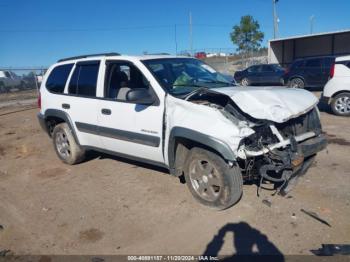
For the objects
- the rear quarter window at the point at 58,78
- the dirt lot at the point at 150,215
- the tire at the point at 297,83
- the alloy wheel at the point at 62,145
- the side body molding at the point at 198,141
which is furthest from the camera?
the tire at the point at 297,83

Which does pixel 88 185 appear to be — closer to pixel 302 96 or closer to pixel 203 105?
pixel 203 105

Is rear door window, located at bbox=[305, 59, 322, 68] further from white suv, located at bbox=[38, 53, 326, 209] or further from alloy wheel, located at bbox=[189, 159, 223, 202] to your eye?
alloy wheel, located at bbox=[189, 159, 223, 202]

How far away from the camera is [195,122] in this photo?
374cm

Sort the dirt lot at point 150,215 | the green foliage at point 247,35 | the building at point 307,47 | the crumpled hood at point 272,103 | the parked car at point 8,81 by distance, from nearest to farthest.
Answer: the dirt lot at point 150,215, the crumpled hood at point 272,103, the parked car at point 8,81, the building at point 307,47, the green foliage at point 247,35

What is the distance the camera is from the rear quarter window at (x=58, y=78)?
5.73m

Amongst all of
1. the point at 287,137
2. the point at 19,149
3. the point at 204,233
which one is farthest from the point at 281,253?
the point at 19,149

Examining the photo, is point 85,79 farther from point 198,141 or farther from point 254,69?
point 254,69

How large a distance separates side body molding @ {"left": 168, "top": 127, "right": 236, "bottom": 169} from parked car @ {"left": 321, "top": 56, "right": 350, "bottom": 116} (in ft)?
22.1

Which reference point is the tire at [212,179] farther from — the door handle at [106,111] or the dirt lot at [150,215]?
the door handle at [106,111]

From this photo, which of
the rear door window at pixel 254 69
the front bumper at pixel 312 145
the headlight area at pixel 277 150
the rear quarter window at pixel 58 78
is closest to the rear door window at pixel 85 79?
the rear quarter window at pixel 58 78

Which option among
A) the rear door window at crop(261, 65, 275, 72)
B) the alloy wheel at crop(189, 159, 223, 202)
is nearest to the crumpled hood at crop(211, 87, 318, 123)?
the alloy wheel at crop(189, 159, 223, 202)

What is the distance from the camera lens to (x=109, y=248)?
339cm

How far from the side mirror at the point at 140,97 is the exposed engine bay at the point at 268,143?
49 cm

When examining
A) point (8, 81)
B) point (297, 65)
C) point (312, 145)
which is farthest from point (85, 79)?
point (8, 81)
